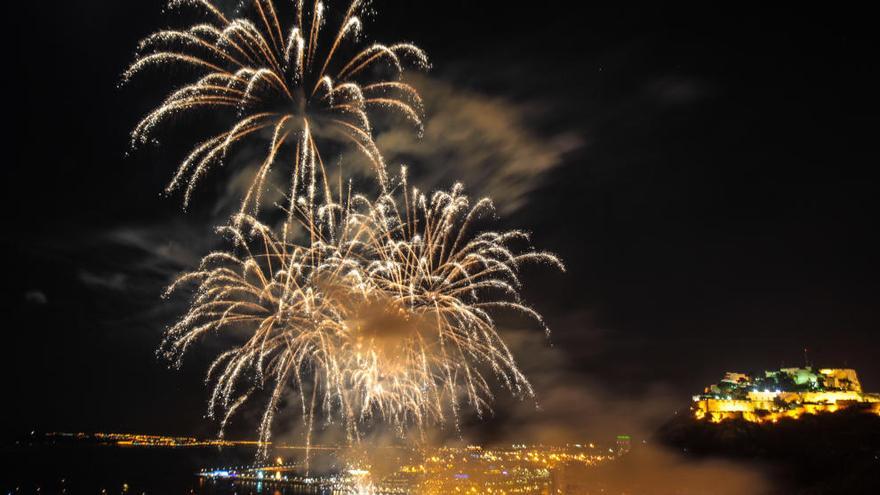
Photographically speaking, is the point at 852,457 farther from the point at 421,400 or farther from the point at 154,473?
the point at 154,473

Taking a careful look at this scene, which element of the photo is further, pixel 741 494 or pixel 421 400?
pixel 741 494

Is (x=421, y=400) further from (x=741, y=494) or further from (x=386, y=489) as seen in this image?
(x=386, y=489)

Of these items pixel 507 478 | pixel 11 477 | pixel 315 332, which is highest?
pixel 315 332

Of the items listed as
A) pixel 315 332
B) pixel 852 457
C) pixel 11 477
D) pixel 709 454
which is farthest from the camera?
pixel 11 477

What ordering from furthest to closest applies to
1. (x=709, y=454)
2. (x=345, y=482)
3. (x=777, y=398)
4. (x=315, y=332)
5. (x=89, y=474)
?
(x=89, y=474), (x=345, y=482), (x=777, y=398), (x=709, y=454), (x=315, y=332)

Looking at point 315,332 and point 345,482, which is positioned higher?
point 315,332

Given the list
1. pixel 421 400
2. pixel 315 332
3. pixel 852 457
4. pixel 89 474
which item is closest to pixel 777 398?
pixel 852 457
